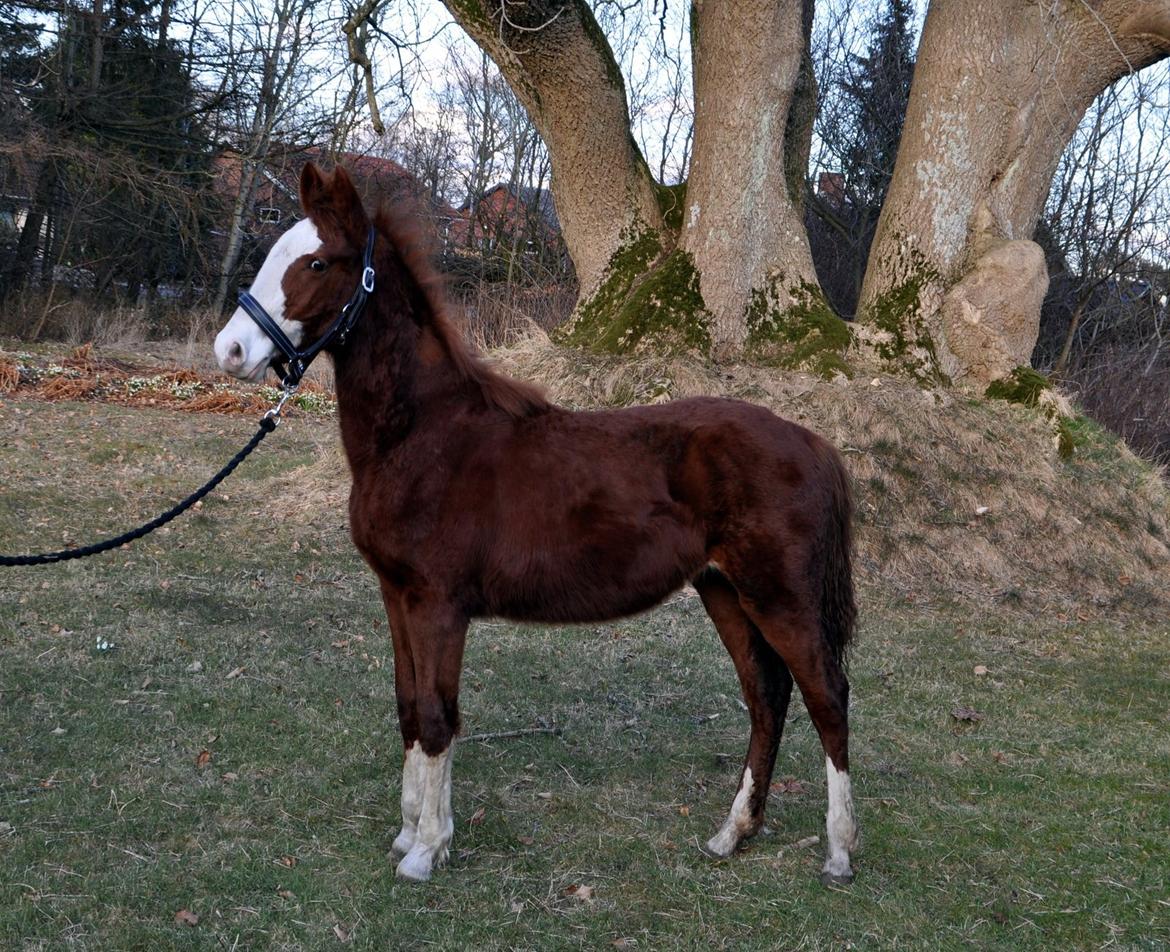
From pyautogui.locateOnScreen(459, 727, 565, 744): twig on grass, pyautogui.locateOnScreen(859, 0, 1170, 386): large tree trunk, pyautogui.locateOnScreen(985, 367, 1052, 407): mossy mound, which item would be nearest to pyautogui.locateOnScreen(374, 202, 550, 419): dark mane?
pyautogui.locateOnScreen(459, 727, 565, 744): twig on grass

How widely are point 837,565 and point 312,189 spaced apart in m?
2.44

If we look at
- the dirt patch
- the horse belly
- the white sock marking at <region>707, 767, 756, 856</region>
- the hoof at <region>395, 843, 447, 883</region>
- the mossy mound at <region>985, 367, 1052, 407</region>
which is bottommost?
the hoof at <region>395, 843, 447, 883</region>

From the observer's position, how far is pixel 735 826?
13.3ft

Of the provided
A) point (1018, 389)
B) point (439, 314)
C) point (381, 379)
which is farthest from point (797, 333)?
point (381, 379)

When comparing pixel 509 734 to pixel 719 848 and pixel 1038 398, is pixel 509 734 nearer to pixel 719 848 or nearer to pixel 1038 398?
pixel 719 848

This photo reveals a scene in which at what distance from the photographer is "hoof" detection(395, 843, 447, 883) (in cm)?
369

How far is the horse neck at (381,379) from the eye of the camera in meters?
3.77

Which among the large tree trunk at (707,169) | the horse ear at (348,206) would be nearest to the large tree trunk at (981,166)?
the large tree trunk at (707,169)

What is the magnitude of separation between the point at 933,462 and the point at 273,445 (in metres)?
7.57

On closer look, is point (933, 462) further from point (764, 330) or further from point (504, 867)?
point (504, 867)

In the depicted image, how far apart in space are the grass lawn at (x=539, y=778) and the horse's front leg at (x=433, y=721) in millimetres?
129

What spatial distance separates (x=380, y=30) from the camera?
10758 mm

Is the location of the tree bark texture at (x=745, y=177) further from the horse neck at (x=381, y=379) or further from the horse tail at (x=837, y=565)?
the horse neck at (x=381, y=379)

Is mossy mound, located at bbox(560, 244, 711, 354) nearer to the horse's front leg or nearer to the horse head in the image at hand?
the horse head
